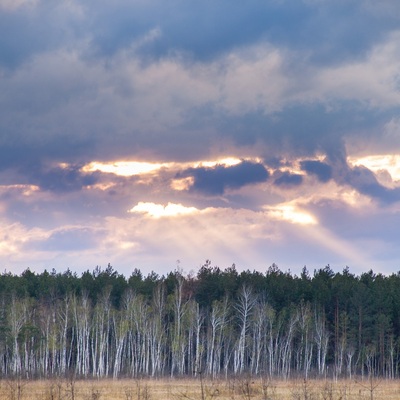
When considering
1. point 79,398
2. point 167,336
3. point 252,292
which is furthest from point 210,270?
point 79,398

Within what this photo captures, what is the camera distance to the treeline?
315 ft

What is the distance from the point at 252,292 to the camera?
382ft

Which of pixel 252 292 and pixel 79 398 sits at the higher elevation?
pixel 252 292

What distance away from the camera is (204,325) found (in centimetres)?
11425

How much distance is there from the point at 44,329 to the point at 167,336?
734 inches

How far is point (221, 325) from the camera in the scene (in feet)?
333

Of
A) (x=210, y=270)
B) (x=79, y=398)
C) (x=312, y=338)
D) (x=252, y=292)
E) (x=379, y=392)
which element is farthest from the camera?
(x=210, y=270)

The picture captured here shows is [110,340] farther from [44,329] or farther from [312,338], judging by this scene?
[312,338]

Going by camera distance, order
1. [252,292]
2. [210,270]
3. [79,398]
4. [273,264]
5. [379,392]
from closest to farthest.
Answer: [79,398] → [379,392] → [252,292] → [210,270] → [273,264]

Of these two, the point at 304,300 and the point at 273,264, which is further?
the point at 273,264

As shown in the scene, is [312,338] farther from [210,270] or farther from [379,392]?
[379,392]

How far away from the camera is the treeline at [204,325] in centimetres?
9588

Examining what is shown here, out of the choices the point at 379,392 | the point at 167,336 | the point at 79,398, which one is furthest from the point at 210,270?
the point at 79,398

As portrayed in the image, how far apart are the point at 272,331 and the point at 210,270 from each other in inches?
1079
